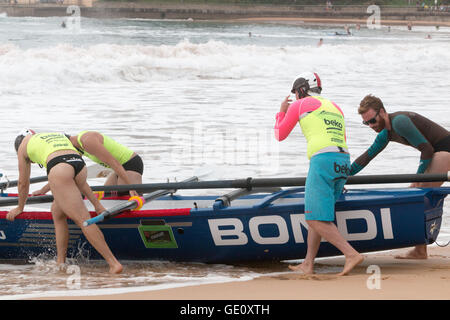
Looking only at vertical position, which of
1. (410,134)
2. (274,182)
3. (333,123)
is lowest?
(274,182)

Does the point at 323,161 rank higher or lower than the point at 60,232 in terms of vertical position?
higher

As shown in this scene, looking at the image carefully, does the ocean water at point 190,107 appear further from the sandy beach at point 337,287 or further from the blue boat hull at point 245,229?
the sandy beach at point 337,287

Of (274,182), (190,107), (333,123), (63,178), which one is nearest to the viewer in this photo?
(333,123)

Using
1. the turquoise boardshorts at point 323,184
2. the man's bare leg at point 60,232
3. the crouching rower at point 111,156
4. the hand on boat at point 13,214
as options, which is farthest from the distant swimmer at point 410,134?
the hand on boat at point 13,214

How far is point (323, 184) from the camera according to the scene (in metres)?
5.58

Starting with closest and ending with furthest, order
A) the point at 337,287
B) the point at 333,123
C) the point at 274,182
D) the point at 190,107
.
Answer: the point at 337,287 < the point at 333,123 < the point at 274,182 < the point at 190,107

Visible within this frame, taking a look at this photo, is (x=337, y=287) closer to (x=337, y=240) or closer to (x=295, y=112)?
(x=337, y=240)

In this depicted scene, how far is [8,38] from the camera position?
187ft

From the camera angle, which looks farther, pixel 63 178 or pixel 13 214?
pixel 13 214

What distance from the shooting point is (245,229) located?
617cm

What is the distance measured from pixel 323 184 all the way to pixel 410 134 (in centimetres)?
108

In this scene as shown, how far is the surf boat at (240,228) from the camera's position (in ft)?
19.2

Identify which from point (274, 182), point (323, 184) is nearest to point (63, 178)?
point (274, 182)

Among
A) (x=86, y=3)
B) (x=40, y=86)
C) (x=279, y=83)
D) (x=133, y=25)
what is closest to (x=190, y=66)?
(x=279, y=83)
